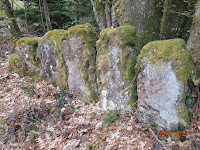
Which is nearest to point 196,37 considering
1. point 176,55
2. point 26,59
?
point 176,55

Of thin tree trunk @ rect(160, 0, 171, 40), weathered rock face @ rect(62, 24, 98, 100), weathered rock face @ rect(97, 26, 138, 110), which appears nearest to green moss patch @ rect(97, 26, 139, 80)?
weathered rock face @ rect(97, 26, 138, 110)

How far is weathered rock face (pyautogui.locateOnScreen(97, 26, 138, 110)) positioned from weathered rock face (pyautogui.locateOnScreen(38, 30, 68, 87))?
1.78 m

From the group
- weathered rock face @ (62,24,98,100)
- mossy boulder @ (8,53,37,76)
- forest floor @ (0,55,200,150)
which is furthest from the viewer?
mossy boulder @ (8,53,37,76)

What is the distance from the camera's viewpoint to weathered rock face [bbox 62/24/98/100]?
4105 millimetres

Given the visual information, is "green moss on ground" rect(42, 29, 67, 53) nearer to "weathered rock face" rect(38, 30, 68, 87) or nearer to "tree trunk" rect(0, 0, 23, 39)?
"weathered rock face" rect(38, 30, 68, 87)

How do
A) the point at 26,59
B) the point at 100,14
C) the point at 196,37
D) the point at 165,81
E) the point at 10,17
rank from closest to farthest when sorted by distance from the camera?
1. the point at 165,81
2. the point at 196,37
3. the point at 26,59
4. the point at 10,17
5. the point at 100,14

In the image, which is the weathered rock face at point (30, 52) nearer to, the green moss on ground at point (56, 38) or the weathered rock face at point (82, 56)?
the green moss on ground at point (56, 38)

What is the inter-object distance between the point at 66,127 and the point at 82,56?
7.08ft

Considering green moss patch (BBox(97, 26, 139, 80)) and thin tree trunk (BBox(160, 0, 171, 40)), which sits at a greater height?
thin tree trunk (BBox(160, 0, 171, 40))

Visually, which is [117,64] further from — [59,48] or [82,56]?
[59,48]

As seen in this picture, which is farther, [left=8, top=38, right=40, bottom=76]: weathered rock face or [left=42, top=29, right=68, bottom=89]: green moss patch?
[left=8, top=38, right=40, bottom=76]: weathered rock face

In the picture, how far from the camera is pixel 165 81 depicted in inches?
103

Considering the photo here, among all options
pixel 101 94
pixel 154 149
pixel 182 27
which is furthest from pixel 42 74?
pixel 182 27

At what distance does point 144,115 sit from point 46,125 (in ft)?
8.97
